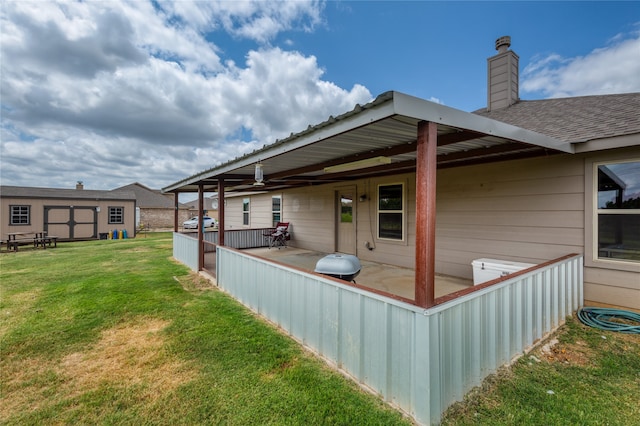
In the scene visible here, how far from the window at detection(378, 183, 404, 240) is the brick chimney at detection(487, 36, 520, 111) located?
3.10 meters

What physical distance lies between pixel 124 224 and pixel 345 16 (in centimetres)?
1775

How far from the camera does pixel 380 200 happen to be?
6.86 m

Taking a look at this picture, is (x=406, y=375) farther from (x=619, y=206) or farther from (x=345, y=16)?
(x=345, y=16)

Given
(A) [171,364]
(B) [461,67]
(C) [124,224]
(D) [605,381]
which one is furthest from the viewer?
(C) [124,224]

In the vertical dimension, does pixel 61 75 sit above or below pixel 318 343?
above

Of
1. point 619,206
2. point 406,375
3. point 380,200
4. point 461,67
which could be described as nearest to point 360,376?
point 406,375

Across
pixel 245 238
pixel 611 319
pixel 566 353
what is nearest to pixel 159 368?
pixel 566 353

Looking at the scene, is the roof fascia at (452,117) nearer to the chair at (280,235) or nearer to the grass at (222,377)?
the grass at (222,377)

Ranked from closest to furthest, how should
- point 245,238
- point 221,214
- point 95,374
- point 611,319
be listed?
1. point 95,374
2. point 611,319
3. point 221,214
4. point 245,238

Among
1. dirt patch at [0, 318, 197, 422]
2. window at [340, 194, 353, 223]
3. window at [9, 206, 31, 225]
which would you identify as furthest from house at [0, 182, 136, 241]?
dirt patch at [0, 318, 197, 422]

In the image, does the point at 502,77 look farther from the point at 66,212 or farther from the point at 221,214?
the point at 66,212

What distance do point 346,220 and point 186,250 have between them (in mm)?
4697

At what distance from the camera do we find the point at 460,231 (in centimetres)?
528

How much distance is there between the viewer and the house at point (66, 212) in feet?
49.7
